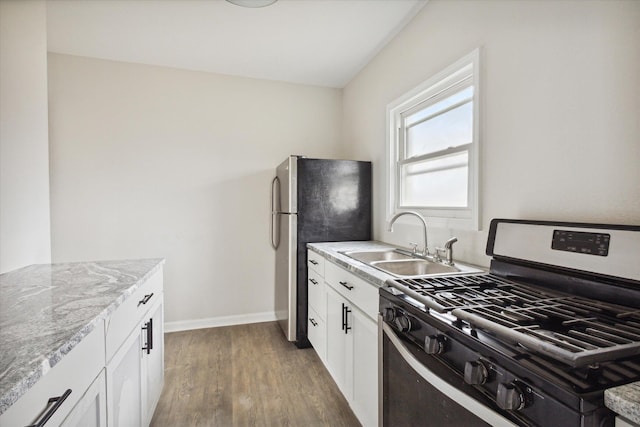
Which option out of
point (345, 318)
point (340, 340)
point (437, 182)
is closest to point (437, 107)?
point (437, 182)

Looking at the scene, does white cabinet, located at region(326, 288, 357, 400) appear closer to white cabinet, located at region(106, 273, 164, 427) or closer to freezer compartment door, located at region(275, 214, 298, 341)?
freezer compartment door, located at region(275, 214, 298, 341)

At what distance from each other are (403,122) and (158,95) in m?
2.30

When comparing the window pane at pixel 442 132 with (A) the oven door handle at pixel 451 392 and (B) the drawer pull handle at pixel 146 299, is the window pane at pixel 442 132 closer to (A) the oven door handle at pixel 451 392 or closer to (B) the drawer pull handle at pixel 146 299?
(A) the oven door handle at pixel 451 392

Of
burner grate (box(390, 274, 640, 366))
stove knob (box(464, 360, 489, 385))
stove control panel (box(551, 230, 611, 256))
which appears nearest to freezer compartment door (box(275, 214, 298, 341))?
burner grate (box(390, 274, 640, 366))

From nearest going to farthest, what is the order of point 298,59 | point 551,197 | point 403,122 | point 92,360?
point 92,360
point 551,197
point 403,122
point 298,59

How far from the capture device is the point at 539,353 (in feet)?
2.22

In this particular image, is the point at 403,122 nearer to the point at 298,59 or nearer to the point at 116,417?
the point at 298,59

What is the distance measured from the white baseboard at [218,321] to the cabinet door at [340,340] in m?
1.42

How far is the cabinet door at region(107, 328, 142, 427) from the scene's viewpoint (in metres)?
1.09

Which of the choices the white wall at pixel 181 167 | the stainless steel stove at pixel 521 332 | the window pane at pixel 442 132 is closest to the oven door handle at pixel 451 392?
the stainless steel stove at pixel 521 332

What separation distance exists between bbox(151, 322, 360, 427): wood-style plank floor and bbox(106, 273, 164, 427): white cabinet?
11.6 inches

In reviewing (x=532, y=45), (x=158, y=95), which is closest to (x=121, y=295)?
(x=532, y=45)

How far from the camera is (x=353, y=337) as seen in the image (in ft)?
5.53

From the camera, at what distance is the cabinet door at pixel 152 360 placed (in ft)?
4.93
